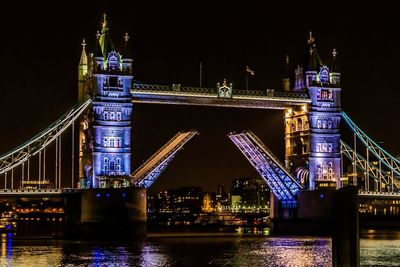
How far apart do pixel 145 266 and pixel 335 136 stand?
40.5 metres

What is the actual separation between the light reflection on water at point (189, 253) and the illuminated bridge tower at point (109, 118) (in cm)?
777

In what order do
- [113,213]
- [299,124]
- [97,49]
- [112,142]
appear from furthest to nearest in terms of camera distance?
[299,124] → [97,49] → [112,142] → [113,213]

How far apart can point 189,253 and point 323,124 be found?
31.1m

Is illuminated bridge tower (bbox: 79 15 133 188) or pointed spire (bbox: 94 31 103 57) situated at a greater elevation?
pointed spire (bbox: 94 31 103 57)

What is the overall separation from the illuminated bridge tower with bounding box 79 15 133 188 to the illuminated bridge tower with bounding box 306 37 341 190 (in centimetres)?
1640

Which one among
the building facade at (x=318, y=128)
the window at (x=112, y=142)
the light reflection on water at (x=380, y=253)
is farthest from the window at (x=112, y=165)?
the light reflection on water at (x=380, y=253)

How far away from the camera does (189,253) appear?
53.8 meters

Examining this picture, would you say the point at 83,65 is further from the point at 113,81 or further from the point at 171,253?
the point at 171,253

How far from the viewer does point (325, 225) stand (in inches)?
3091

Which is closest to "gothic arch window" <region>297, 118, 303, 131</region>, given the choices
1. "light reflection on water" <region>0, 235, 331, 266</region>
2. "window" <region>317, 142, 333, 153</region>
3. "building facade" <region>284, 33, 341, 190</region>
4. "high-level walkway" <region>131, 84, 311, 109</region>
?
"building facade" <region>284, 33, 341, 190</region>

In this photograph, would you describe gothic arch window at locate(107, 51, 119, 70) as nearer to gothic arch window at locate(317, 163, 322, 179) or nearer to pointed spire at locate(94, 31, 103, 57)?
pointed spire at locate(94, 31, 103, 57)

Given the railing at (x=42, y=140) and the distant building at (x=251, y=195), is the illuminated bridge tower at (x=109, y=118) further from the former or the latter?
the distant building at (x=251, y=195)

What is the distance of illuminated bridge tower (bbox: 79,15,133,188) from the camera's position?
73.0m

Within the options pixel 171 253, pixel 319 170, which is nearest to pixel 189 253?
pixel 171 253
